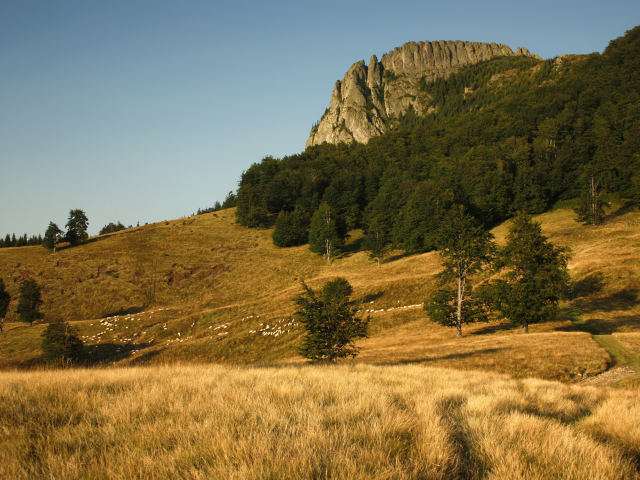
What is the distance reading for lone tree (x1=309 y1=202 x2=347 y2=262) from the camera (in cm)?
7606

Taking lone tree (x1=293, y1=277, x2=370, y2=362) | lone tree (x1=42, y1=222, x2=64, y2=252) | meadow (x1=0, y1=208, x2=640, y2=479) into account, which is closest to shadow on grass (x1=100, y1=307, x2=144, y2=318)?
lone tree (x1=42, y1=222, x2=64, y2=252)

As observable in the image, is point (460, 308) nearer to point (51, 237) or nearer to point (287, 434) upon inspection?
point (287, 434)

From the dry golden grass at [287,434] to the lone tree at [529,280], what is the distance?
2699cm

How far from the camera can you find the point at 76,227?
7956 centimetres

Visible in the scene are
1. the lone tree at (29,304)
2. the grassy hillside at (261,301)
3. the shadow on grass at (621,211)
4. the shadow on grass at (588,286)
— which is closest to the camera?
the grassy hillside at (261,301)

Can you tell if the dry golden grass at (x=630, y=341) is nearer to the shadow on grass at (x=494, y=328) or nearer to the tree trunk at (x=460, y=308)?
the shadow on grass at (x=494, y=328)

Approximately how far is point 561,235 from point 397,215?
1368 inches

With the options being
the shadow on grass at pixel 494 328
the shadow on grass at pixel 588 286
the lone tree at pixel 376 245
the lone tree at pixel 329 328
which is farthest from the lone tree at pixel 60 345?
the shadow on grass at pixel 588 286

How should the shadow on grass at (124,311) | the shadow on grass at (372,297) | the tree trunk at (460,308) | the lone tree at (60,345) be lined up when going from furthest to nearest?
the shadow on grass at (124,311)
the shadow on grass at (372,297)
the lone tree at (60,345)
the tree trunk at (460,308)

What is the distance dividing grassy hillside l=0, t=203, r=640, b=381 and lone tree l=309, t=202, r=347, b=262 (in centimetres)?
281

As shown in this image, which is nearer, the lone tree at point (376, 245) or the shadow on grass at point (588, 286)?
the shadow on grass at point (588, 286)

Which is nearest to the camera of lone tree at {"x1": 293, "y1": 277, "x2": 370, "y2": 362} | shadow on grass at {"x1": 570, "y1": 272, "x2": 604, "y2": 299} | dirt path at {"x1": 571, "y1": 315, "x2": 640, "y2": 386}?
dirt path at {"x1": 571, "y1": 315, "x2": 640, "y2": 386}

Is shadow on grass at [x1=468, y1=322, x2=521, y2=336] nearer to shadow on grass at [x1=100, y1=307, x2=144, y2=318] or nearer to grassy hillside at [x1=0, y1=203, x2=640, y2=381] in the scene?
grassy hillside at [x1=0, y1=203, x2=640, y2=381]

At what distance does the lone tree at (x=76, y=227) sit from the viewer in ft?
259
